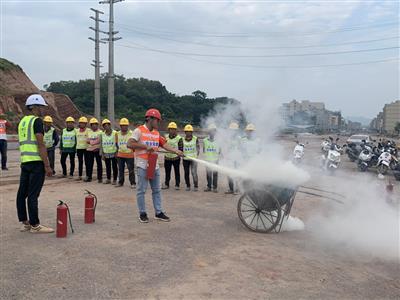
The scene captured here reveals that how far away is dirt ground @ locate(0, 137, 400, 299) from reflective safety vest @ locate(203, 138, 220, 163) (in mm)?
2776

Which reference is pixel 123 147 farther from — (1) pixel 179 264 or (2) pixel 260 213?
(1) pixel 179 264

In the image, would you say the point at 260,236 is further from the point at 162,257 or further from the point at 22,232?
the point at 22,232

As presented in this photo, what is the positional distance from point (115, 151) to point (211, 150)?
2.83m

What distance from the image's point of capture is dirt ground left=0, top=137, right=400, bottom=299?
13.4 feet

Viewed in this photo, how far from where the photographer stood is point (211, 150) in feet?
32.2

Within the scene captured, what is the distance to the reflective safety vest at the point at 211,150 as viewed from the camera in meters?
9.82

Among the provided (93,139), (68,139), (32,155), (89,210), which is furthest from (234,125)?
(32,155)

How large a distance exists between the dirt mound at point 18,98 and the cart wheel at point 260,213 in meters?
28.3

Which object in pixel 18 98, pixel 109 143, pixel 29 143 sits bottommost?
pixel 109 143

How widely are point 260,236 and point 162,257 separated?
6.01 ft

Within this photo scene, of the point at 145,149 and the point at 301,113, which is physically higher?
the point at 301,113

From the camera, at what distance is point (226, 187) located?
10930mm

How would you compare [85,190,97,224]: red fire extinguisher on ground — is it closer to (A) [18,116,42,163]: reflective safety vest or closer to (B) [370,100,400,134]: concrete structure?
(A) [18,116,42,163]: reflective safety vest

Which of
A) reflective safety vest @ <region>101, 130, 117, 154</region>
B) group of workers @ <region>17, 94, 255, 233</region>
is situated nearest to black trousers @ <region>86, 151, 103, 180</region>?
group of workers @ <region>17, 94, 255, 233</region>
